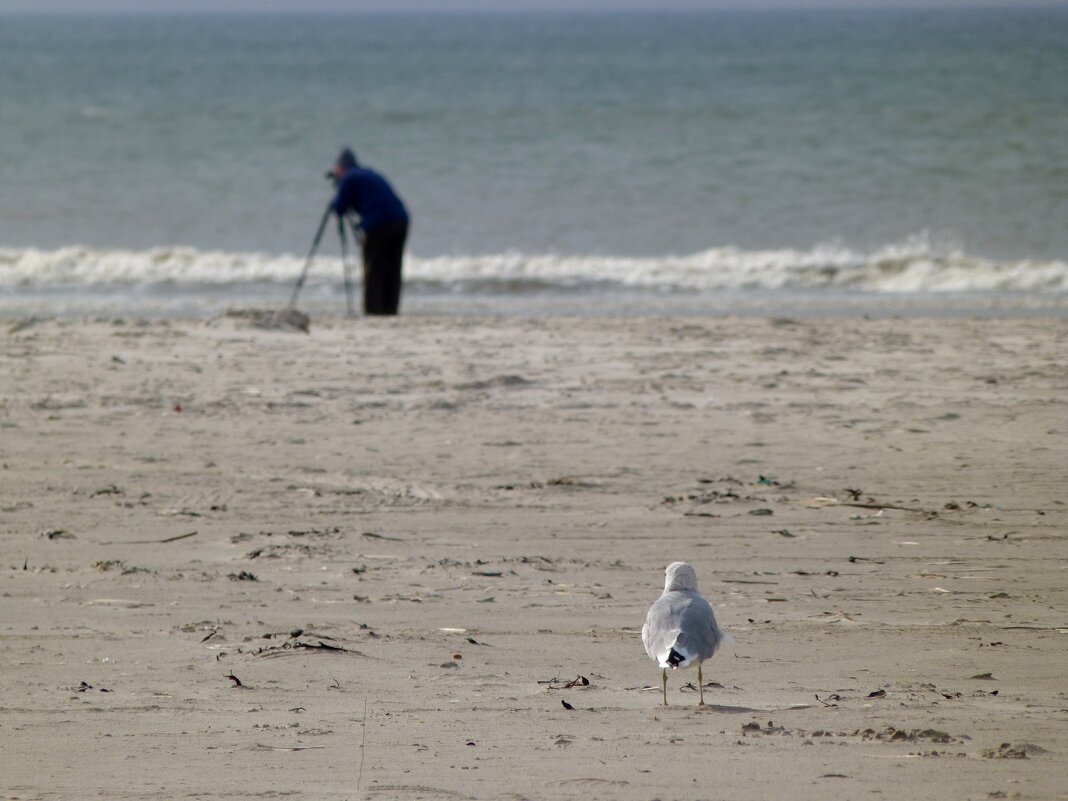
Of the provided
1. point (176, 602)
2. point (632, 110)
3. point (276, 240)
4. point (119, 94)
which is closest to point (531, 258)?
point (276, 240)

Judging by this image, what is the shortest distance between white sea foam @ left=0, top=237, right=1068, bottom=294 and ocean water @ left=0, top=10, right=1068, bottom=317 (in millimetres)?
48

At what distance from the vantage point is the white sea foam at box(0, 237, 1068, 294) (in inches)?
586

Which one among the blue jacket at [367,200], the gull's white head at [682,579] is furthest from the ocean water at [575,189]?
the gull's white head at [682,579]

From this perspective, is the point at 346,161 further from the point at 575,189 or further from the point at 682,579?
the point at 575,189

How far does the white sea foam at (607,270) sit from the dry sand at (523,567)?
6.10 metres

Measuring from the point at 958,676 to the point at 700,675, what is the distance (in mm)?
803

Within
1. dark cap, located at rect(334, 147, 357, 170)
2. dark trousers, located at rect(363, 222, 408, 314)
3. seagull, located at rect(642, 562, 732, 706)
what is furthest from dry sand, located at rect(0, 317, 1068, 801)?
dark cap, located at rect(334, 147, 357, 170)

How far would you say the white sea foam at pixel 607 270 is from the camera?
14.9 m

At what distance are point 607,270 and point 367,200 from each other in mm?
5131

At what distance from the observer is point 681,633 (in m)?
3.45

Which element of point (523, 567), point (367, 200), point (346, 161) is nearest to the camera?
point (523, 567)

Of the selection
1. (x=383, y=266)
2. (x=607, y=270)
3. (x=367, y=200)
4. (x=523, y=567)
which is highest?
(x=367, y=200)

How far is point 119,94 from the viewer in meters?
38.1

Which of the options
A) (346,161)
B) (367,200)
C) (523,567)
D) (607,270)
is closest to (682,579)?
(523,567)
